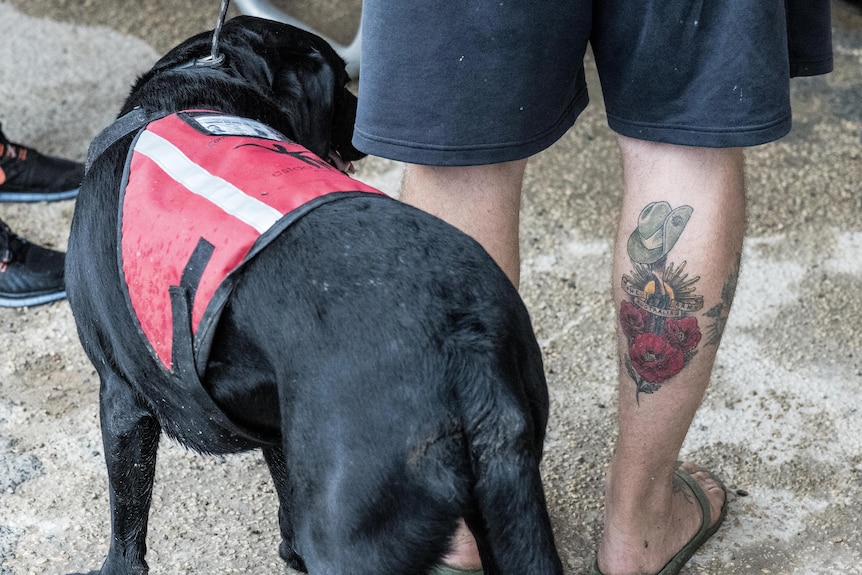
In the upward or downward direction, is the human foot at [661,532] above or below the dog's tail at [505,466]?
below

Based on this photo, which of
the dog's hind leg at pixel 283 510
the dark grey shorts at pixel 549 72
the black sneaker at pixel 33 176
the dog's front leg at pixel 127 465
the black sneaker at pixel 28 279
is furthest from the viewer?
the black sneaker at pixel 33 176

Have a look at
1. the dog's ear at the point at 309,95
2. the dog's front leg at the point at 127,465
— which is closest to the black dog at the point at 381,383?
the dog's front leg at the point at 127,465

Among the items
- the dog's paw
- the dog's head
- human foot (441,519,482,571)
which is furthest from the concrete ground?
the dog's head

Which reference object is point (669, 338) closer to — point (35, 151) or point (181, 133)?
point (181, 133)

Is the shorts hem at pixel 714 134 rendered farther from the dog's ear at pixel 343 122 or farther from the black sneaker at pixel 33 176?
the black sneaker at pixel 33 176

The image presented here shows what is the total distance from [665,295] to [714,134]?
317 mm

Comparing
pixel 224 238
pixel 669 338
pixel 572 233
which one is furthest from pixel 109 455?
pixel 572 233

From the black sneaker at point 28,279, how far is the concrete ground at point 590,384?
0.05 m

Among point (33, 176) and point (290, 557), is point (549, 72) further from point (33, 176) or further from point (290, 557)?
point (33, 176)

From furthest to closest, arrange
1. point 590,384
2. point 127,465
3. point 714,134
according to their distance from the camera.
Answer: point 590,384, point 127,465, point 714,134

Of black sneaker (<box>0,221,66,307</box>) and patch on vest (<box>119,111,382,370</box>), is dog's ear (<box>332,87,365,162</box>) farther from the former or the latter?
black sneaker (<box>0,221,66,307</box>)

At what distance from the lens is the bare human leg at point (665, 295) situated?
164cm

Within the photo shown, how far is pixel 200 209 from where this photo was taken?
4.59 feet

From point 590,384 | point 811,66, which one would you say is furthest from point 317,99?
point 590,384
